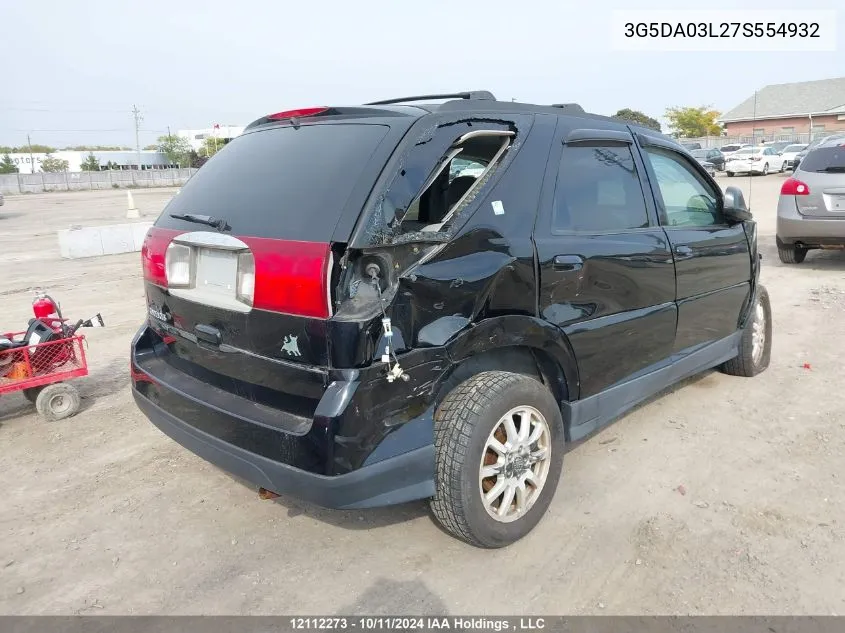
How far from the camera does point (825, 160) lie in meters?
8.71

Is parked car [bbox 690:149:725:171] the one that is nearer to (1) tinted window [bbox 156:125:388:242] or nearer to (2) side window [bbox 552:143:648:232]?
(2) side window [bbox 552:143:648:232]

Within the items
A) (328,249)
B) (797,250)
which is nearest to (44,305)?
(328,249)

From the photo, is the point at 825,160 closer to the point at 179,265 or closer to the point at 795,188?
the point at 795,188

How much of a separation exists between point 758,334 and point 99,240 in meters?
11.8

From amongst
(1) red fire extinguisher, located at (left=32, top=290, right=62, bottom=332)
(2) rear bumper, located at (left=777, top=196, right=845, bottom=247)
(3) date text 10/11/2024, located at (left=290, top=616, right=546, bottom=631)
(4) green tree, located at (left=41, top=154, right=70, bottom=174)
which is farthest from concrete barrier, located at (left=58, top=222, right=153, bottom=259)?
(4) green tree, located at (left=41, top=154, right=70, bottom=174)

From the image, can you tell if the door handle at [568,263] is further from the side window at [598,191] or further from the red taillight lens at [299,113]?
the red taillight lens at [299,113]

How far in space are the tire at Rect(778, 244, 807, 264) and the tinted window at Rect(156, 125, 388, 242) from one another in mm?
8764

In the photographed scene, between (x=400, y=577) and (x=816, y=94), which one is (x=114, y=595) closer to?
(x=400, y=577)

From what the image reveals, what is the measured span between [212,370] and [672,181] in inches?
113

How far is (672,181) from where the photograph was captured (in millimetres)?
3930

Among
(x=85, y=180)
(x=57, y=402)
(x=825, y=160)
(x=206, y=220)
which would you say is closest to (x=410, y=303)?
(x=206, y=220)

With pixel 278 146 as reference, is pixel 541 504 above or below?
below

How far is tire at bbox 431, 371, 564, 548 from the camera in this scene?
256cm

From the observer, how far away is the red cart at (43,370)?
4.36 m
